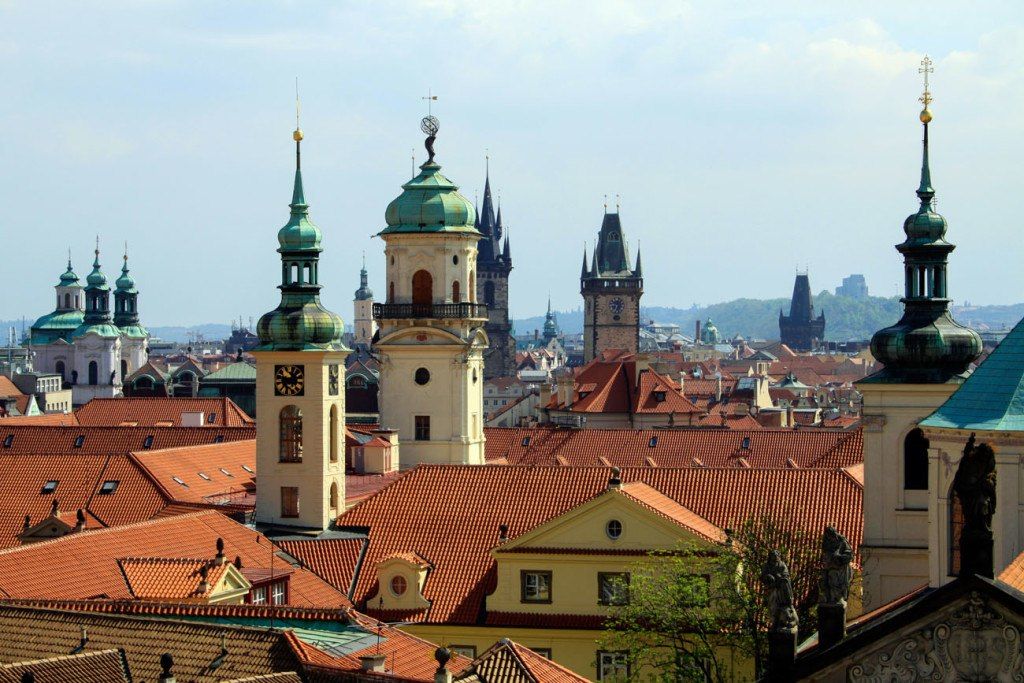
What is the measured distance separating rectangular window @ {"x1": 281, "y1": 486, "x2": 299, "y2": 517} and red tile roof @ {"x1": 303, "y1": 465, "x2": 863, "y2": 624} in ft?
6.98

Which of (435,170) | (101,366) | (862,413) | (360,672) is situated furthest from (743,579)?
(101,366)

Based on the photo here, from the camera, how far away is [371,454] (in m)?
59.7

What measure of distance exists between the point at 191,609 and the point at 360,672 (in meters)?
6.80

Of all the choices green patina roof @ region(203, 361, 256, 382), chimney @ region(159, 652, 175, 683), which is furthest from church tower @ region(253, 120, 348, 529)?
green patina roof @ region(203, 361, 256, 382)

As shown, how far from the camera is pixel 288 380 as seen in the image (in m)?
50.2

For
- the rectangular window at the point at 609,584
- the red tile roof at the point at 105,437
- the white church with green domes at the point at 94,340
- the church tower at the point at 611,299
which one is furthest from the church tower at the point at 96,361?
the rectangular window at the point at 609,584

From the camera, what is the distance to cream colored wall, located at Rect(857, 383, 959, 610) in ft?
135

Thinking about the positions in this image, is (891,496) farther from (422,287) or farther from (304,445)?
(422,287)

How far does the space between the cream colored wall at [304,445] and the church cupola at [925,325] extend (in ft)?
47.9

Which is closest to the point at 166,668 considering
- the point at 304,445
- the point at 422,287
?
the point at 304,445

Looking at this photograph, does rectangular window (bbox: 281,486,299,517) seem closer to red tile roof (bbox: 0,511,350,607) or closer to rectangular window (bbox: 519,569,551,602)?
red tile roof (bbox: 0,511,350,607)

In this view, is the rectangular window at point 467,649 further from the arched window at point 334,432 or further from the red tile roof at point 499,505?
the arched window at point 334,432

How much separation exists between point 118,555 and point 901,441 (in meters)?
16.4

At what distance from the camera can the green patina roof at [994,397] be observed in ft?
110
